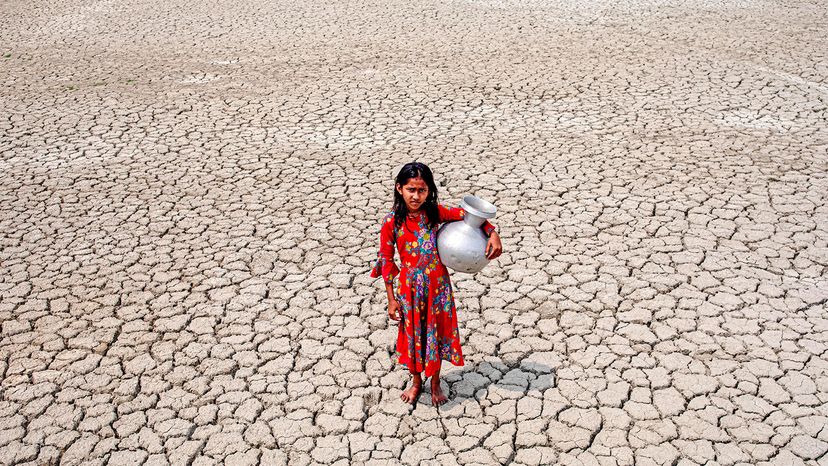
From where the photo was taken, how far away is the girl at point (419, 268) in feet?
11.7

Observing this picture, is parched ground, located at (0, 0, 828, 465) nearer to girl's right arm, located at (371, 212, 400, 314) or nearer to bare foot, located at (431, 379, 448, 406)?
bare foot, located at (431, 379, 448, 406)

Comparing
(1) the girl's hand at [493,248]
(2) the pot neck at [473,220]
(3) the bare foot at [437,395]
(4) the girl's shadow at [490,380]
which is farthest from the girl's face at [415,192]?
(4) the girl's shadow at [490,380]

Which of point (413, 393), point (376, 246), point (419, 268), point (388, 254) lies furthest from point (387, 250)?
point (376, 246)

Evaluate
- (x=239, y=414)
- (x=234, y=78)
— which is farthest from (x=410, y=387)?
(x=234, y=78)

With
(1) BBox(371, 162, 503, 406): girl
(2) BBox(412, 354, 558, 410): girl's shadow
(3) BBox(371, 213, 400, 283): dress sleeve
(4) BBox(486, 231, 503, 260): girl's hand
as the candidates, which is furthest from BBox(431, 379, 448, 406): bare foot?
(4) BBox(486, 231, 503, 260): girl's hand

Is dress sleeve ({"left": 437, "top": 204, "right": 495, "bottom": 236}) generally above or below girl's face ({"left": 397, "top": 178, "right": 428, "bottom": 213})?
below

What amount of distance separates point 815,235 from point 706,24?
7.41m

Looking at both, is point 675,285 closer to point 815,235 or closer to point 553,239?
point 553,239

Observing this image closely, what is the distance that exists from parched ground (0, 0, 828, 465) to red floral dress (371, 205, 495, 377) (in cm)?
40

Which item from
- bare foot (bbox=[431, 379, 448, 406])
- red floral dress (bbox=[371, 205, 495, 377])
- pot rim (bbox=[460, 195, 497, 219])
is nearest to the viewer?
pot rim (bbox=[460, 195, 497, 219])

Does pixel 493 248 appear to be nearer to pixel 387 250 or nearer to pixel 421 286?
pixel 421 286

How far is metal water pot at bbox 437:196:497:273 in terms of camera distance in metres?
3.51

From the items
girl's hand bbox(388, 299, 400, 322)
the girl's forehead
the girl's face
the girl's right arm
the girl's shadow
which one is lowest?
the girl's shadow

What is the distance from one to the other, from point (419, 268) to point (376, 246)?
6.81 feet
